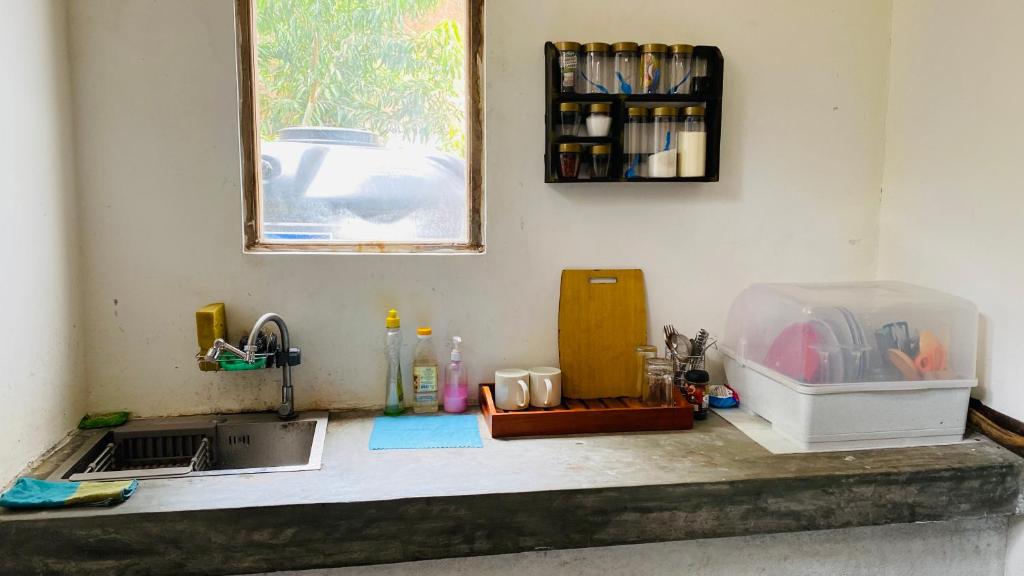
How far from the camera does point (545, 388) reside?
5.88 feet

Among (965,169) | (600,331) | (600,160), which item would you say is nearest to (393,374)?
(600,331)

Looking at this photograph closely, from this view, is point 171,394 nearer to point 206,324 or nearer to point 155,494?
point 206,324

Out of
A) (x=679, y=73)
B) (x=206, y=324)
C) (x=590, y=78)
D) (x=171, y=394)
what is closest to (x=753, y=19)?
(x=679, y=73)

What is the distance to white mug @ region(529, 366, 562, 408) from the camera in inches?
70.6

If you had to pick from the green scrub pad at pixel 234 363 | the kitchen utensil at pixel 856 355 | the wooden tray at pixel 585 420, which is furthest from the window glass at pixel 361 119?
the kitchen utensil at pixel 856 355

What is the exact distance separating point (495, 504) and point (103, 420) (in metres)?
1.09

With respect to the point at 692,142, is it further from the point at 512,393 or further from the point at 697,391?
the point at 512,393

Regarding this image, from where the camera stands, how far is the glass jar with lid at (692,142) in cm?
185

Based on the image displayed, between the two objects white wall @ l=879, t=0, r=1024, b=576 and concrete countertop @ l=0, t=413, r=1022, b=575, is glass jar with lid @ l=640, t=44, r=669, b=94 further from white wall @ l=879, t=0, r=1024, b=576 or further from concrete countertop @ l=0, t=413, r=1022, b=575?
concrete countertop @ l=0, t=413, r=1022, b=575

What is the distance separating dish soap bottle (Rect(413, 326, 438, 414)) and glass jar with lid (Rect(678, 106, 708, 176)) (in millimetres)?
845

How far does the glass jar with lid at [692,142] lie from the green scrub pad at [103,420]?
1.63 m

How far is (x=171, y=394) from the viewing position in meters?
1.81

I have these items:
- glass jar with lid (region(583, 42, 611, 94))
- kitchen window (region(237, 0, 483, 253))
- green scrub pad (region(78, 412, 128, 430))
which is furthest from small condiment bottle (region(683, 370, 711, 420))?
green scrub pad (region(78, 412, 128, 430))

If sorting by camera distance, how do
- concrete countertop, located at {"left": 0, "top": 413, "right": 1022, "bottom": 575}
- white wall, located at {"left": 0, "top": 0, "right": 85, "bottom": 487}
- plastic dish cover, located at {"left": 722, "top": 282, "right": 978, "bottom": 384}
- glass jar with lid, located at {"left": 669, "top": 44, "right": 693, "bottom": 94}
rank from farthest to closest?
glass jar with lid, located at {"left": 669, "top": 44, "right": 693, "bottom": 94}
plastic dish cover, located at {"left": 722, "top": 282, "right": 978, "bottom": 384}
white wall, located at {"left": 0, "top": 0, "right": 85, "bottom": 487}
concrete countertop, located at {"left": 0, "top": 413, "right": 1022, "bottom": 575}
